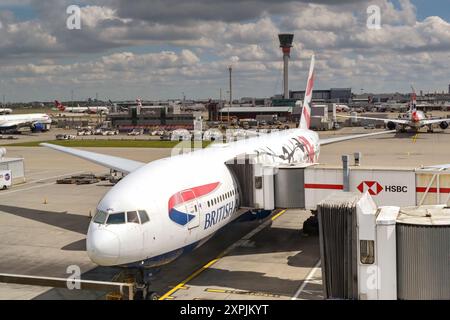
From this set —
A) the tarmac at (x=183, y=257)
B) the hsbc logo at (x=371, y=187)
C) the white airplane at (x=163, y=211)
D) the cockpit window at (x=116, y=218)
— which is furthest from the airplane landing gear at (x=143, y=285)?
the hsbc logo at (x=371, y=187)

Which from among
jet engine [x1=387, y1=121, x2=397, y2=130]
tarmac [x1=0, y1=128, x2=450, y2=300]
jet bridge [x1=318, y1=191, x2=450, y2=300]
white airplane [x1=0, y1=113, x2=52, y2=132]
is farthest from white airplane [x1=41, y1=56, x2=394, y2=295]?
white airplane [x1=0, y1=113, x2=52, y2=132]

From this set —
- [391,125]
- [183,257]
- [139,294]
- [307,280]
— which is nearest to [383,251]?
[307,280]

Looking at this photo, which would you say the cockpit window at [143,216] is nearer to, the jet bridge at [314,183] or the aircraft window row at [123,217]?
the aircraft window row at [123,217]

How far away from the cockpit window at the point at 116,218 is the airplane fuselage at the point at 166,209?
0.08 meters

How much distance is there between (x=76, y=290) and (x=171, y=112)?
395ft

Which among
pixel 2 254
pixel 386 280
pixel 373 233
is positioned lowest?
pixel 2 254

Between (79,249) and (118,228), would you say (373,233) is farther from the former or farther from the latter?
(79,249)

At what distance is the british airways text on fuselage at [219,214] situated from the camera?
70.5 feet

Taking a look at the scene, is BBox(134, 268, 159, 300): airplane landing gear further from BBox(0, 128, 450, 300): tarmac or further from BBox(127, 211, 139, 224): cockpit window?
BBox(127, 211, 139, 224): cockpit window

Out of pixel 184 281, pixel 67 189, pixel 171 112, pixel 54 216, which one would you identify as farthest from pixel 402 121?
pixel 184 281

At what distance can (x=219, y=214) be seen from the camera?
22578 millimetres

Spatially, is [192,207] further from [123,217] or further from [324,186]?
[324,186]

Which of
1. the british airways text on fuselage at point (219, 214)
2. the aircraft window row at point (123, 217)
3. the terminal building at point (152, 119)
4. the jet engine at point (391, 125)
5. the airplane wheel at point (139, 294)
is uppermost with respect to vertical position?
the terminal building at point (152, 119)

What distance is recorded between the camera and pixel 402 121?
101 meters
